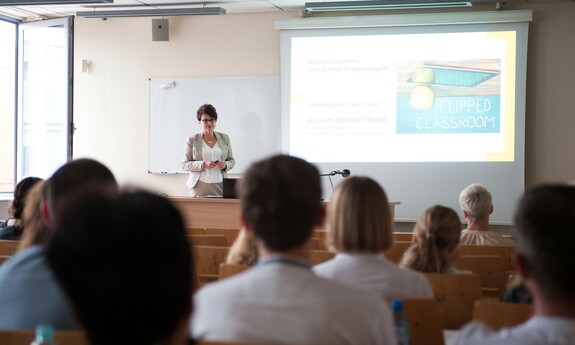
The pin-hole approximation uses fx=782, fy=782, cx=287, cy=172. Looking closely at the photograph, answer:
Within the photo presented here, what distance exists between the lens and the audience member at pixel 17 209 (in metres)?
3.90

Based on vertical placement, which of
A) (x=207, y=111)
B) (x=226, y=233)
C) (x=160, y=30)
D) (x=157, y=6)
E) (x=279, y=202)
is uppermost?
(x=157, y=6)

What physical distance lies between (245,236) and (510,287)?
1.05 m

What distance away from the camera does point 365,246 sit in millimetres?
2533

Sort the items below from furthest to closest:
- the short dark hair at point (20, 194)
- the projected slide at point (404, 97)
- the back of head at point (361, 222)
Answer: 1. the projected slide at point (404, 97)
2. the short dark hair at point (20, 194)
3. the back of head at point (361, 222)

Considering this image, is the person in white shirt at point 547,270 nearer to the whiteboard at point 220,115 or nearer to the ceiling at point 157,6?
the ceiling at point 157,6

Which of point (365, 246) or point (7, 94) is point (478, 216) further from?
point (7, 94)

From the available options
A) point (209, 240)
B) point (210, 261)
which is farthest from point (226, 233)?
point (210, 261)

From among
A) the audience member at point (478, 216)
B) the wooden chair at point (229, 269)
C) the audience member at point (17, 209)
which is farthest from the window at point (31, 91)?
the wooden chair at point (229, 269)

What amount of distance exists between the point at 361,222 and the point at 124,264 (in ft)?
5.44

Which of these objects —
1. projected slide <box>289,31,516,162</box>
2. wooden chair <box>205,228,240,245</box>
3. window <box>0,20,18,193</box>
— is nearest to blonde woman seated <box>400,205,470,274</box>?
wooden chair <box>205,228,240,245</box>

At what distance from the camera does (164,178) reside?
9.91 meters

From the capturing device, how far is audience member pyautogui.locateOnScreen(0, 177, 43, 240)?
3904mm

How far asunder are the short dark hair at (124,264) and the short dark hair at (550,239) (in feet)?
2.86

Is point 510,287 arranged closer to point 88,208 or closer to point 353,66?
point 88,208
